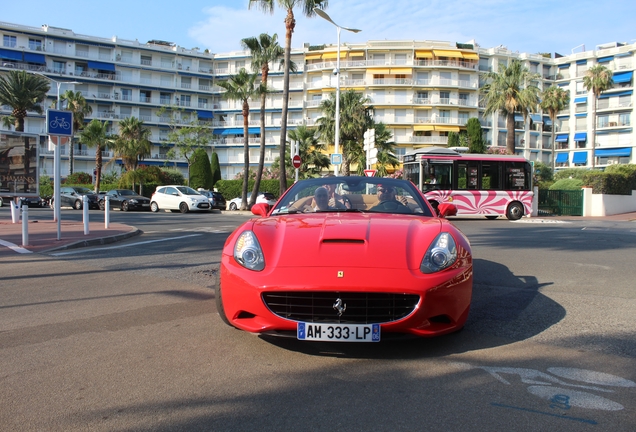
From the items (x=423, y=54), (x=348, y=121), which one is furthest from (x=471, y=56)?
(x=348, y=121)

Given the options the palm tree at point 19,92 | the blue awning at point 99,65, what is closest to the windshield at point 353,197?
the palm tree at point 19,92

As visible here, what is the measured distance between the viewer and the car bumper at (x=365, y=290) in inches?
143

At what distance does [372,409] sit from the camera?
2980mm

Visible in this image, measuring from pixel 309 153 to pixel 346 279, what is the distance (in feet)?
146

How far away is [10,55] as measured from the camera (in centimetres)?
6931

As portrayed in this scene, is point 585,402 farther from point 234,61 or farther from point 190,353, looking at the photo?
point 234,61

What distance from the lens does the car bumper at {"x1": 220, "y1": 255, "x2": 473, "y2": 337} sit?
3.64m

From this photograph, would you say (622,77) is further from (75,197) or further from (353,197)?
(353,197)

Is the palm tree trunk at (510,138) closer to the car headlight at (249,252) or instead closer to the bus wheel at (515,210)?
the bus wheel at (515,210)

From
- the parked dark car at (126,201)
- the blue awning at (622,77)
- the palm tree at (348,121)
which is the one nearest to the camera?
the parked dark car at (126,201)

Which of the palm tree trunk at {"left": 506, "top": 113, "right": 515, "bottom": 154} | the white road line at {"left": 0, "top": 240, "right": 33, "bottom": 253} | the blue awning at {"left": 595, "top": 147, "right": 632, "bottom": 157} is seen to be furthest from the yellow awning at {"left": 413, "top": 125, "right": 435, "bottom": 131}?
the white road line at {"left": 0, "top": 240, "right": 33, "bottom": 253}

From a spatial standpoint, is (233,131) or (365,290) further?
(233,131)

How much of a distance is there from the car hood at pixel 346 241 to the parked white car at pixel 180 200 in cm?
2716

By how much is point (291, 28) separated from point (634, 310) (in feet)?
95.1
